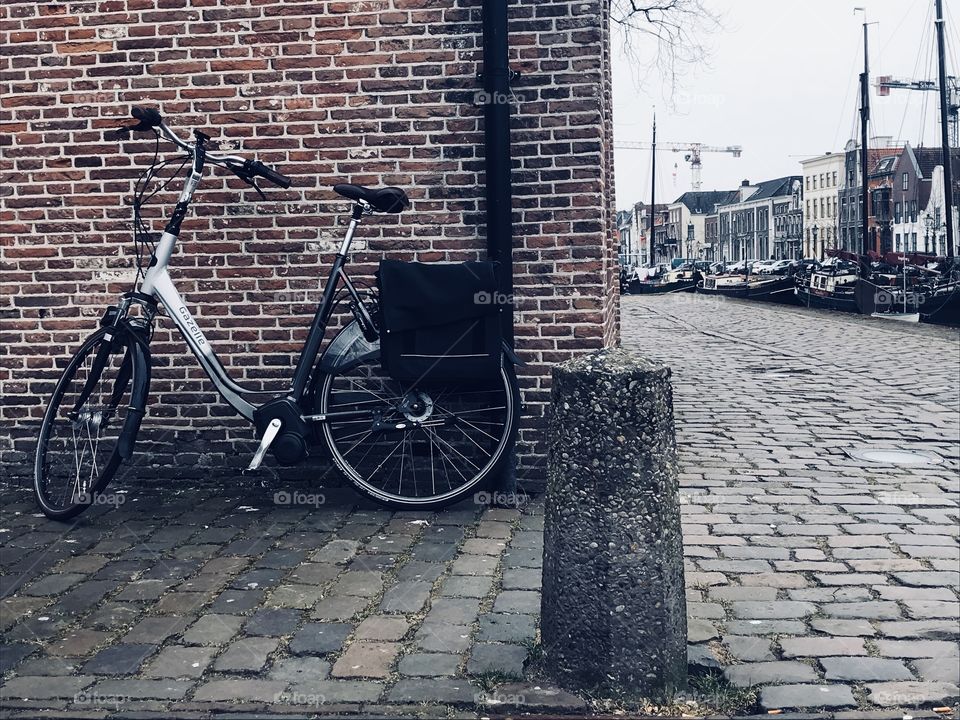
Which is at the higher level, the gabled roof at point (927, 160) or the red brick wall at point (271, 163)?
the gabled roof at point (927, 160)

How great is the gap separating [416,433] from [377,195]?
1395mm

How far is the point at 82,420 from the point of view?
5836mm

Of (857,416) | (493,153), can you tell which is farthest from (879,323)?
(493,153)

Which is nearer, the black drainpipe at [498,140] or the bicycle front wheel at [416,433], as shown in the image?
the bicycle front wheel at [416,433]

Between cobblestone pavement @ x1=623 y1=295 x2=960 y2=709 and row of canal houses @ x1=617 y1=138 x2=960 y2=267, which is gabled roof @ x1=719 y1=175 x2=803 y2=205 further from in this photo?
cobblestone pavement @ x1=623 y1=295 x2=960 y2=709

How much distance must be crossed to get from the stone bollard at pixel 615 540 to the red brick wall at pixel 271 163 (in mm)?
2680

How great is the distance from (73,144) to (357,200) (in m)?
1.88

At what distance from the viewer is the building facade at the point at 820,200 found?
102312mm

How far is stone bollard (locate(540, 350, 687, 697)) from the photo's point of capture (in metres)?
3.26

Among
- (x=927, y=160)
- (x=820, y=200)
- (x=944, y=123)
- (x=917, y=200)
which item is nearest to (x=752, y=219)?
(x=820, y=200)

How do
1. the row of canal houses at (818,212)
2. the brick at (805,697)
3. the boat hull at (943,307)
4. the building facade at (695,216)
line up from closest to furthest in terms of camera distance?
the brick at (805,697)
the boat hull at (943,307)
the row of canal houses at (818,212)
the building facade at (695,216)

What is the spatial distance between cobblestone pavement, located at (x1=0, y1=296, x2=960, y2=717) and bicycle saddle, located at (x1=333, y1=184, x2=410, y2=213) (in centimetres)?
164

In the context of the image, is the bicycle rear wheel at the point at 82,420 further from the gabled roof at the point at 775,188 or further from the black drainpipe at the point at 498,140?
the gabled roof at the point at 775,188

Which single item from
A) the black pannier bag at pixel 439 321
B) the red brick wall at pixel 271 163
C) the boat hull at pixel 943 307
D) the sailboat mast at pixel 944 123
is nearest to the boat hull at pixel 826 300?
A: the boat hull at pixel 943 307
